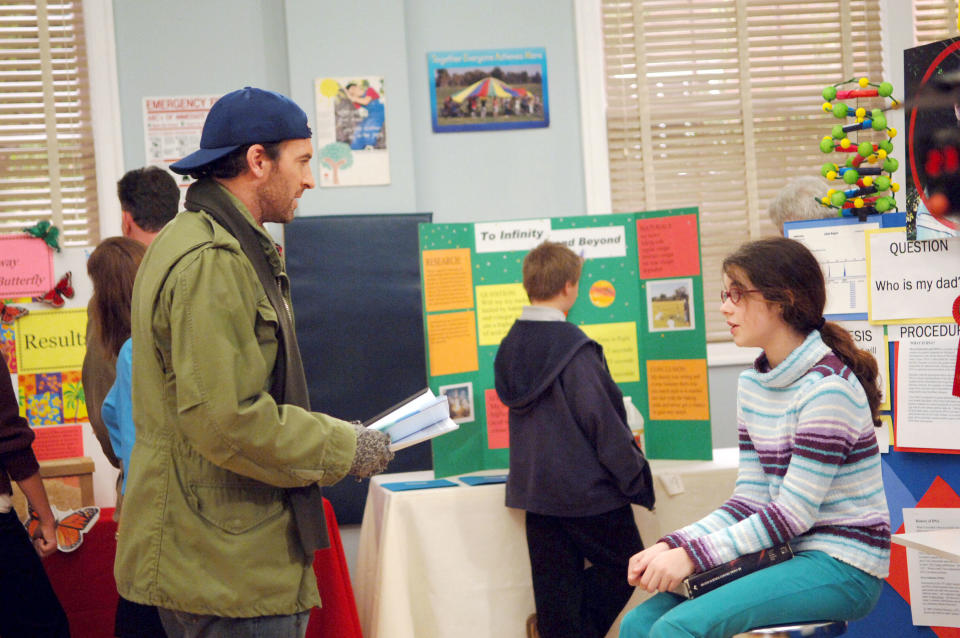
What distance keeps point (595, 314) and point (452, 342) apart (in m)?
0.51

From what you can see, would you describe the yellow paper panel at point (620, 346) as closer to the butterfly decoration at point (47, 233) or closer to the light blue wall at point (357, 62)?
the light blue wall at point (357, 62)

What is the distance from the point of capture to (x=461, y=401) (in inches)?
120

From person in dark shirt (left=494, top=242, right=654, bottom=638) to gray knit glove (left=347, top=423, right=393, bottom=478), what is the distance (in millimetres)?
1196

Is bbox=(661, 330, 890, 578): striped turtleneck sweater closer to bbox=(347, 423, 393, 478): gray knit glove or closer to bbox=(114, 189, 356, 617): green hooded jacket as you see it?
bbox=(347, 423, 393, 478): gray knit glove

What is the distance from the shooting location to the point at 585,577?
2.78 meters

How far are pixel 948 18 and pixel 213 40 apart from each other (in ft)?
11.5

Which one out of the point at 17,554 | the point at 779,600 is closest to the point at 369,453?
the point at 779,600

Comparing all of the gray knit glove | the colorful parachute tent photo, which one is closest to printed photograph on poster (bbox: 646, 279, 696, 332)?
the colorful parachute tent photo

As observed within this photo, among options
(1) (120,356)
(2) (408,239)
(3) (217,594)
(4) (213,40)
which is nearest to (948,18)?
(2) (408,239)

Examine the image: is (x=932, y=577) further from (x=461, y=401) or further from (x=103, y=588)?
(x=103, y=588)

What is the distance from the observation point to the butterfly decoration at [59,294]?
347 centimetres

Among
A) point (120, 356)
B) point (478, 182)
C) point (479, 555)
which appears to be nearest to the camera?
point (120, 356)

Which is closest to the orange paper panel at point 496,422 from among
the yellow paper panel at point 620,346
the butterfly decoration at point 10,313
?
the yellow paper panel at point 620,346

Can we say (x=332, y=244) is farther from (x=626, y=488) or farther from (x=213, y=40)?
(x=626, y=488)
